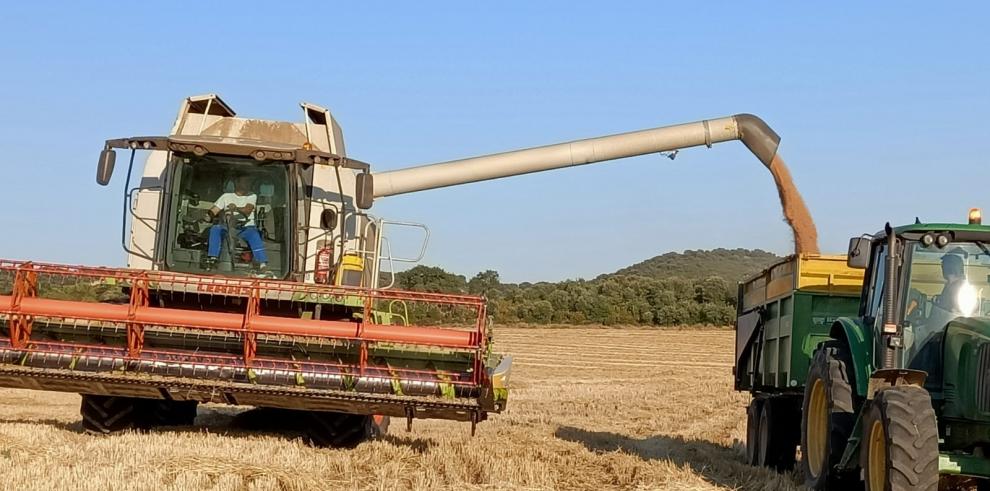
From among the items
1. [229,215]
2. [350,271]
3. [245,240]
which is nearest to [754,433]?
[350,271]

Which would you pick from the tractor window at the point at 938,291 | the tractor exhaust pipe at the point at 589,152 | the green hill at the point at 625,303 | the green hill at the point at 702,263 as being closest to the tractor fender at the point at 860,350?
the tractor window at the point at 938,291

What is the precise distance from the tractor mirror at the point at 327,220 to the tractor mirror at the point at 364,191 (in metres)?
0.68

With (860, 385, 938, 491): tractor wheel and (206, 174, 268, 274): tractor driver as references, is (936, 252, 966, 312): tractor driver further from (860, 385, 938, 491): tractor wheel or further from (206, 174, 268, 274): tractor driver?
(206, 174, 268, 274): tractor driver

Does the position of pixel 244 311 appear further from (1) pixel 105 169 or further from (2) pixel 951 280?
(2) pixel 951 280

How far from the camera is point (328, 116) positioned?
11.4m

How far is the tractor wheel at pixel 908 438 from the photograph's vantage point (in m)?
5.55

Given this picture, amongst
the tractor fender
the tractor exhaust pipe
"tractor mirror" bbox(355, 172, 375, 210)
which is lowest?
the tractor fender

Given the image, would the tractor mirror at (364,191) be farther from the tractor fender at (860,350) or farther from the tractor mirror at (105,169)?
the tractor fender at (860,350)

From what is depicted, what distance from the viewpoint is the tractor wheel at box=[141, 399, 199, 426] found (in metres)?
9.36

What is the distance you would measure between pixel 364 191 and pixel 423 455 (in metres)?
2.38

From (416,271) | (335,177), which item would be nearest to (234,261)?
(335,177)

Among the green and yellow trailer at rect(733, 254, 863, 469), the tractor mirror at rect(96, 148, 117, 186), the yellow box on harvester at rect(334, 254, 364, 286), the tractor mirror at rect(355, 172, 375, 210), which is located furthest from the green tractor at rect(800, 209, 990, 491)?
the tractor mirror at rect(96, 148, 117, 186)

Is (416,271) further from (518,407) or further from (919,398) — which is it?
(919,398)

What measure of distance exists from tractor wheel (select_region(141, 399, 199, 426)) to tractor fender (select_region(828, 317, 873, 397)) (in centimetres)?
508
